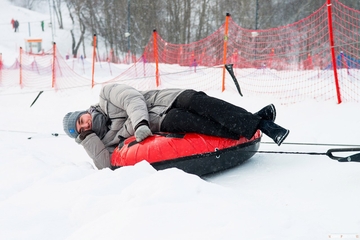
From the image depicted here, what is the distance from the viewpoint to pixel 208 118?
331 centimetres

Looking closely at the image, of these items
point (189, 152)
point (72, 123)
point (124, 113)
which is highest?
point (124, 113)

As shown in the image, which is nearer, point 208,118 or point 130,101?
point 208,118

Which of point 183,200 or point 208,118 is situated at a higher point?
point 208,118

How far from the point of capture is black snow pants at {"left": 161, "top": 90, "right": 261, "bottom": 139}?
314 cm

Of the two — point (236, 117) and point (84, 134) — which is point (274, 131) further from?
point (84, 134)

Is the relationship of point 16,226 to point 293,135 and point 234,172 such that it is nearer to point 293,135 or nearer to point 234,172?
point 234,172

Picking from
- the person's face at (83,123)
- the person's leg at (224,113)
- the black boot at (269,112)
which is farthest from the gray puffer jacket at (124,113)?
the black boot at (269,112)

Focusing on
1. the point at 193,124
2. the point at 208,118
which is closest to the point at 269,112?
the point at 208,118

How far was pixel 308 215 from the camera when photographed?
7.11 feet

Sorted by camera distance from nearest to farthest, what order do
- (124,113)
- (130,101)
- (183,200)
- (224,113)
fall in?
1. (183,200)
2. (224,113)
3. (130,101)
4. (124,113)

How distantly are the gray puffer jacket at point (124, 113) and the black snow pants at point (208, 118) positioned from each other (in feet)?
0.45

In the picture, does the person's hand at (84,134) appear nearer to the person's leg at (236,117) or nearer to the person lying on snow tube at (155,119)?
the person lying on snow tube at (155,119)

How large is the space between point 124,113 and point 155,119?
13.6 inches

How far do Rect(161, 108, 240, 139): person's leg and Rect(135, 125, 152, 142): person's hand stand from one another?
200 mm
